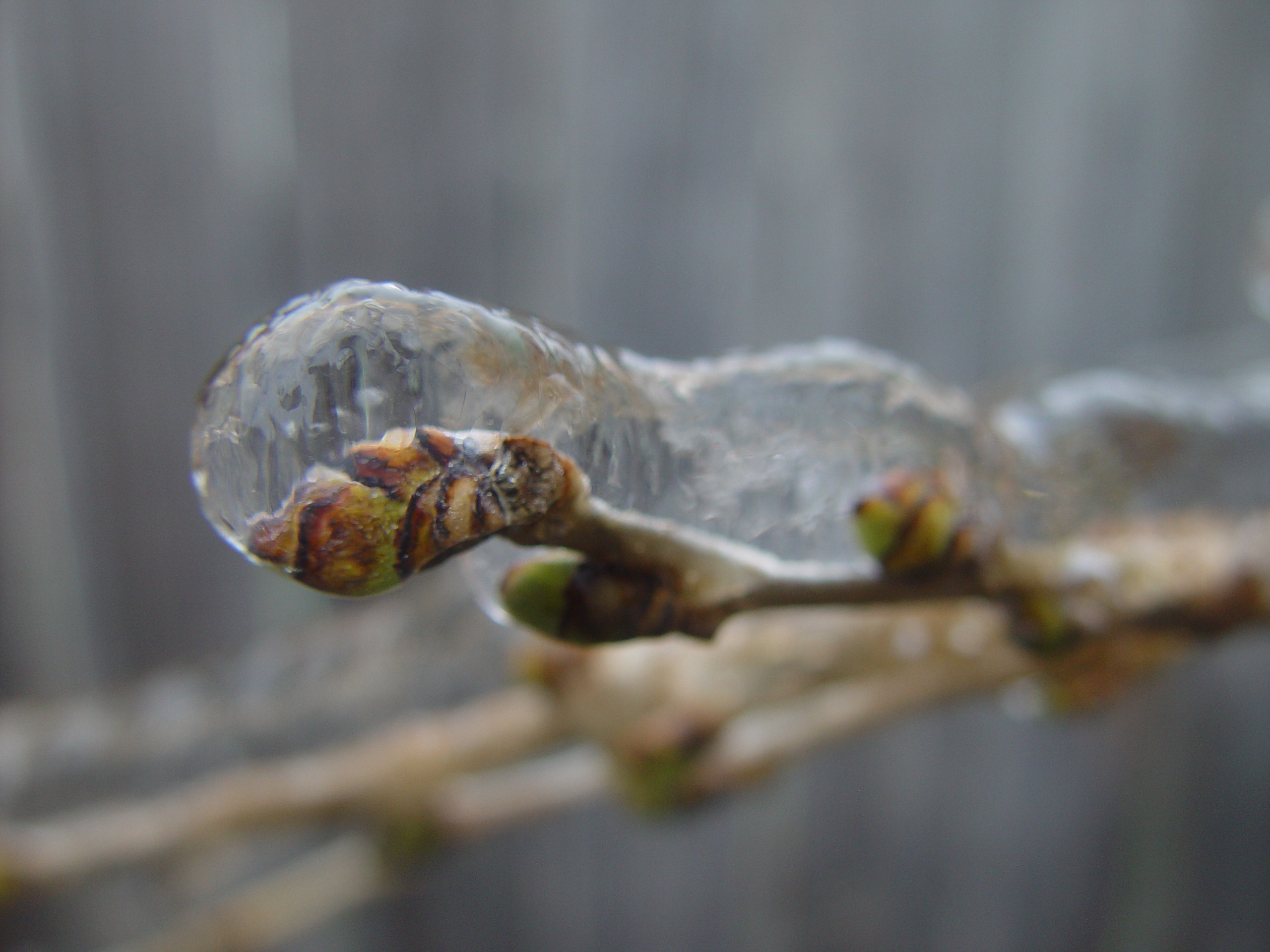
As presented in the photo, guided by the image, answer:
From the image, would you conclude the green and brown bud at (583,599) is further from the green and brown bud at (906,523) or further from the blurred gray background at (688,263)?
the blurred gray background at (688,263)

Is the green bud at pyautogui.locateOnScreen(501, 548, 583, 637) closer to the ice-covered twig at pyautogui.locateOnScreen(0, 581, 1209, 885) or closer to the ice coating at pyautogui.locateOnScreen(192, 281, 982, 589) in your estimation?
the ice coating at pyautogui.locateOnScreen(192, 281, 982, 589)

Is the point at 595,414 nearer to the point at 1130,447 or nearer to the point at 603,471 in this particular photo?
the point at 603,471

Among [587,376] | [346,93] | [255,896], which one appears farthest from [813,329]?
[587,376]

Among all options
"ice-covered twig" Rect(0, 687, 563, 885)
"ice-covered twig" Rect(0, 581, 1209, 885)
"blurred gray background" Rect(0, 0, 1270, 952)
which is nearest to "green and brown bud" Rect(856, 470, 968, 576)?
"ice-covered twig" Rect(0, 581, 1209, 885)

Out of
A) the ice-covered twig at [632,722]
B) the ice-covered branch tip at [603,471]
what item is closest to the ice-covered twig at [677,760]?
the ice-covered twig at [632,722]

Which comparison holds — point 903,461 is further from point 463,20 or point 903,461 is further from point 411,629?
point 463,20
